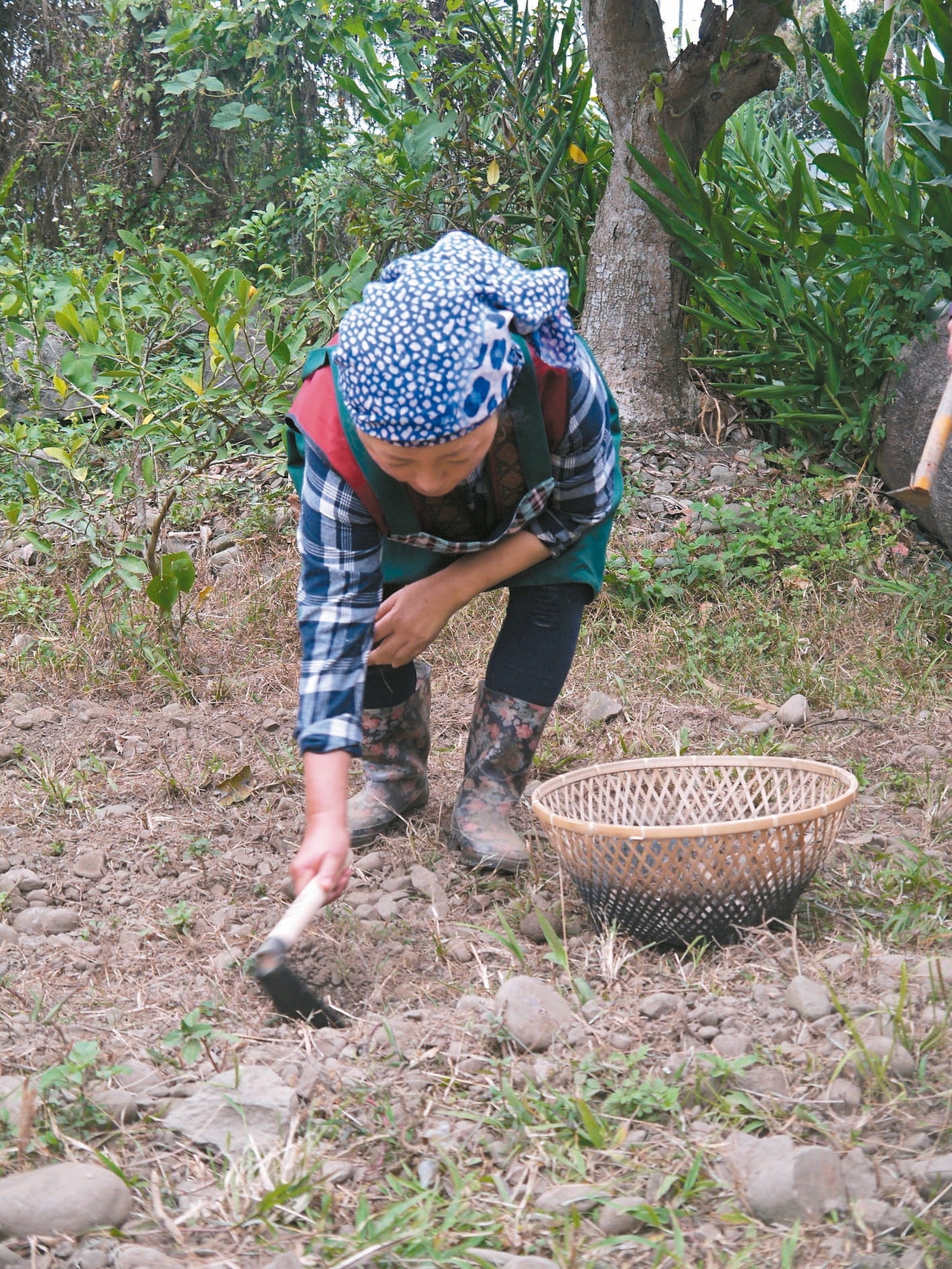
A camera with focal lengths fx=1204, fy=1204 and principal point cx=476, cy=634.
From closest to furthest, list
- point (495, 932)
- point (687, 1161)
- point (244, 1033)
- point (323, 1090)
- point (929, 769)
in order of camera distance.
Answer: point (687, 1161), point (323, 1090), point (244, 1033), point (495, 932), point (929, 769)

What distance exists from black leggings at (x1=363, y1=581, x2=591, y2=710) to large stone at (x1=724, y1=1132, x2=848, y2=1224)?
99cm

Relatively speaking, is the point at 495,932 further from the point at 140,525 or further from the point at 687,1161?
the point at 140,525

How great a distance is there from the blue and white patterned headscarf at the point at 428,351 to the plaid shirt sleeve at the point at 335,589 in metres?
0.30

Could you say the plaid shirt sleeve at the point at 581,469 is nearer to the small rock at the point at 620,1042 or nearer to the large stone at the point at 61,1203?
the small rock at the point at 620,1042

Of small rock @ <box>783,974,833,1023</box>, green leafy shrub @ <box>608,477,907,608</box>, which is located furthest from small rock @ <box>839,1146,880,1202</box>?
green leafy shrub @ <box>608,477,907,608</box>

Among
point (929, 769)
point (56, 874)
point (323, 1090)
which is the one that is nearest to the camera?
point (323, 1090)

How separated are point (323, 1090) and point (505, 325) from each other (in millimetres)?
970

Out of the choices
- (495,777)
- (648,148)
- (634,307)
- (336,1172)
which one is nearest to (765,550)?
(634,307)

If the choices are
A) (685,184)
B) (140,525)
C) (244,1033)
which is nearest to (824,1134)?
(244,1033)

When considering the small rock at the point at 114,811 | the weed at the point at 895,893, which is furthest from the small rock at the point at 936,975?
the small rock at the point at 114,811

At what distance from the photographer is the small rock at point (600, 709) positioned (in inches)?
110

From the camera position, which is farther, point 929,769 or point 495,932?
point 929,769

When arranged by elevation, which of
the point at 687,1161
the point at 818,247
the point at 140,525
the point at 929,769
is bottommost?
the point at 687,1161

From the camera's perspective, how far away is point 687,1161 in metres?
1.32
